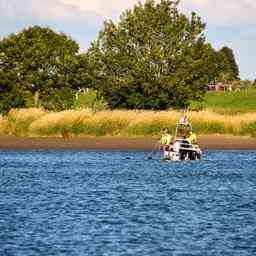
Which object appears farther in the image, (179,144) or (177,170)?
(179,144)

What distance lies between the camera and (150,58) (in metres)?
91.1

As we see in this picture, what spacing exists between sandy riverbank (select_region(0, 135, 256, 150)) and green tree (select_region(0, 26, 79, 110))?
17.8 m

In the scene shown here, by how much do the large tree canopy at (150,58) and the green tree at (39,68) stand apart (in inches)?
200

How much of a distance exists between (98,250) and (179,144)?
118 feet

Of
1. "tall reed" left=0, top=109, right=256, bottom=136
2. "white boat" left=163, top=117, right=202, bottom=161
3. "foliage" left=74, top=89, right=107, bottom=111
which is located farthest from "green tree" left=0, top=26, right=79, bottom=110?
"white boat" left=163, top=117, right=202, bottom=161

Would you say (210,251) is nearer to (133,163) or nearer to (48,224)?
(48,224)

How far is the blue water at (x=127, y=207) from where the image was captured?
29.0 meters

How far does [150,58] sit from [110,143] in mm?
17720

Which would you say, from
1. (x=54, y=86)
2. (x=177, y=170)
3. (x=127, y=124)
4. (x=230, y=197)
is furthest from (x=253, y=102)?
(x=230, y=197)

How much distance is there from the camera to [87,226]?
32.4m

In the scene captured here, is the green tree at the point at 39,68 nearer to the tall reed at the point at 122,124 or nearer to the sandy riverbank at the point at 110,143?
the tall reed at the point at 122,124

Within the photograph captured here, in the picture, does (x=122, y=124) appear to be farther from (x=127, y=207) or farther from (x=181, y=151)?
(x=127, y=207)

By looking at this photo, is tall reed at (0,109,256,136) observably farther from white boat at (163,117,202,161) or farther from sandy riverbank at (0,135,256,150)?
white boat at (163,117,202,161)

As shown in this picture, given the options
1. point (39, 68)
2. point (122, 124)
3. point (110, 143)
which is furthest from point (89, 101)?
point (110, 143)
